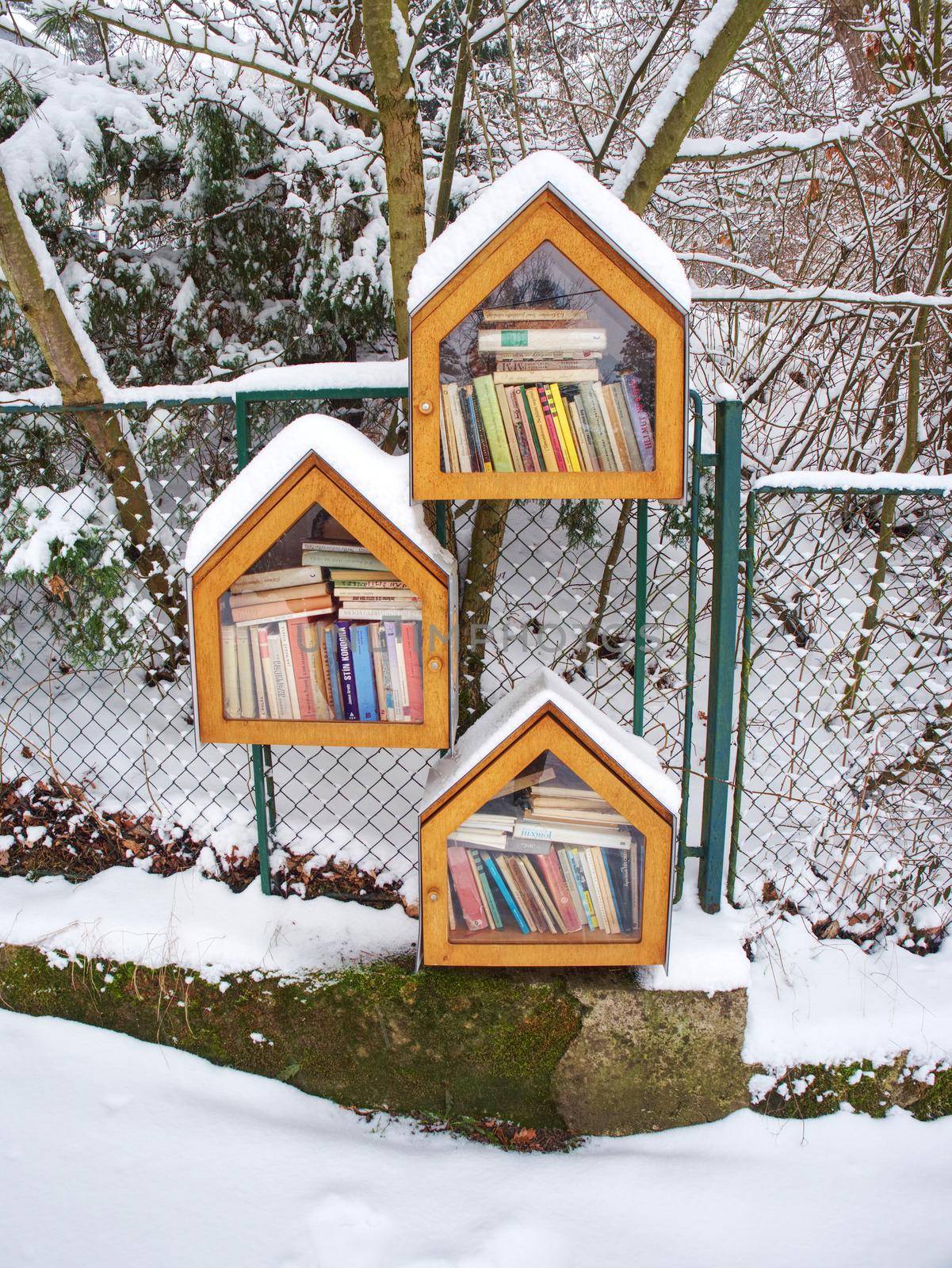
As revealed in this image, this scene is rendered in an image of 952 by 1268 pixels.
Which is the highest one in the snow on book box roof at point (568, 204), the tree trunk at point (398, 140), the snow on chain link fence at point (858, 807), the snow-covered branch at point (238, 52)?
the snow-covered branch at point (238, 52)

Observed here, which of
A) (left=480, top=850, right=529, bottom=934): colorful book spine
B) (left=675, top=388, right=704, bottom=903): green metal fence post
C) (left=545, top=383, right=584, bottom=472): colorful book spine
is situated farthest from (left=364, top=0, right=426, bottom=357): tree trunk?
(left=480, top=850, right=529, bottom=934): colorful book spine

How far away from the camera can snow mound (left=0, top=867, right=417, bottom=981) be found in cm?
221

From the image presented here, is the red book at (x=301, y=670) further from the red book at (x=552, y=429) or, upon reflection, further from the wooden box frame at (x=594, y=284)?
the red book at (x=552, y=429)

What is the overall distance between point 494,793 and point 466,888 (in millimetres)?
267

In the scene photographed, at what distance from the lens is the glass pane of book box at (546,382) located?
1693mm

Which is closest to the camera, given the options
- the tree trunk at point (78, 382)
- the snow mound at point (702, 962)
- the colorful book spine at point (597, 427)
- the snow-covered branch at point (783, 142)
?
the colorful book spine at point (597, 427)

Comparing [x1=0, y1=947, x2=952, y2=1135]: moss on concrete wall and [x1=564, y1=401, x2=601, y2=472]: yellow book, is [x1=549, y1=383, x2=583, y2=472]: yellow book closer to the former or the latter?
[x1=564, y1=401, x2=601, y2=472]: yellow book

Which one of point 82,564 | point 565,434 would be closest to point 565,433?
point 565,434

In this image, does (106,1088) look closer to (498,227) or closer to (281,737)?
(281,737)

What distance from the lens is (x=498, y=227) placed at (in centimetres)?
164

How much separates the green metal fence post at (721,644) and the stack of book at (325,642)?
858mm

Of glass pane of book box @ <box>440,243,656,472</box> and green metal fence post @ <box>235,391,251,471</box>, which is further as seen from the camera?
green metal fence post @ <box>235,391,251,471</box>

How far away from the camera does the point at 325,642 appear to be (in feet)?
6.24

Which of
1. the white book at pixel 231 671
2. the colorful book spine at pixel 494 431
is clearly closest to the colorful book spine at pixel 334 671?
the white book at pixel 231 671
